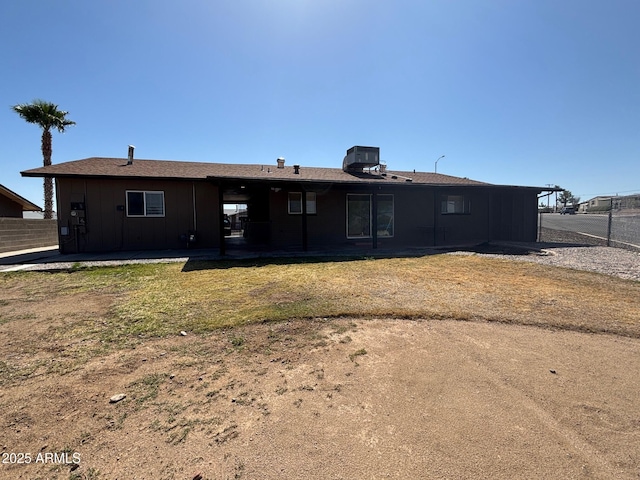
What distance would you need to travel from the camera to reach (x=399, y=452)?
1.70 metres

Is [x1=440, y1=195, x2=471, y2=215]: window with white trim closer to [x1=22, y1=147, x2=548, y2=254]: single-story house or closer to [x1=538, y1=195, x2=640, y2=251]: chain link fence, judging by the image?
[x1=22, y1=147, x2=548, y2=254]: single-story house

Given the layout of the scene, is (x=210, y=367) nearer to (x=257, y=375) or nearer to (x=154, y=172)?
(x=257, y=375)

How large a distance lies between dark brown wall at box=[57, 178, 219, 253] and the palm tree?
10.1m

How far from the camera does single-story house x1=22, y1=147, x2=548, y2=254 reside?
10.1 m

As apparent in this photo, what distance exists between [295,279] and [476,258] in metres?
5.64

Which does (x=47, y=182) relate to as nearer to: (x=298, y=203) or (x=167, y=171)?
(x=167, y=171)

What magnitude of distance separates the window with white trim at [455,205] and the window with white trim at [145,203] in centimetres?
1127

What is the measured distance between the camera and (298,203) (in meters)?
11.9

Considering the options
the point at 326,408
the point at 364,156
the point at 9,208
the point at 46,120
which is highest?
the point at 46,120

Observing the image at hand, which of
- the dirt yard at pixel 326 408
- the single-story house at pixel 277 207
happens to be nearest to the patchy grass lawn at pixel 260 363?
the dirt yard at pixel 326 408

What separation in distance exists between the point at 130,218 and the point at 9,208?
38.3 ft

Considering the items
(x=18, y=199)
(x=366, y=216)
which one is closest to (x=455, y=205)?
(x=366, y=216)

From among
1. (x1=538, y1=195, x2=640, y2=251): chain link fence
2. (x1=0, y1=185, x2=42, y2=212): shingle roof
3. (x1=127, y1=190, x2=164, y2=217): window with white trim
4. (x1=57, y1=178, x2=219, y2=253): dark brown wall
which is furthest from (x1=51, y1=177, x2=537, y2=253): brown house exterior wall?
(x1=0, y1=185, x2=42, y2=212): shingle roof

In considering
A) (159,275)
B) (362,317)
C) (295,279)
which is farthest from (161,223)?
(362,317)
